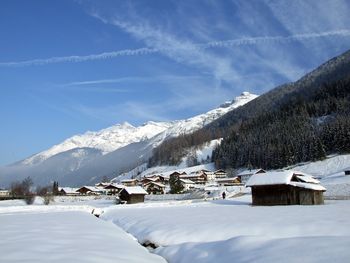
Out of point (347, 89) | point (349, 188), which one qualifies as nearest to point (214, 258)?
point (349, 188)

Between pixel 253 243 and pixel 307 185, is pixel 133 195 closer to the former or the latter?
pixel 307 185

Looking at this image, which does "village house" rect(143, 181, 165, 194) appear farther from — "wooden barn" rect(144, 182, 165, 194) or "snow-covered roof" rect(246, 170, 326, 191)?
"snow-covered roof" rect(246, 170, 326, 191)

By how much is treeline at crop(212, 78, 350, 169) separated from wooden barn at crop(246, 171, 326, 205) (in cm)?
7867

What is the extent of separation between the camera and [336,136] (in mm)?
129125

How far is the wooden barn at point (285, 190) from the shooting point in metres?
49.2

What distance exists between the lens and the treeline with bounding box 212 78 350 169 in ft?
429

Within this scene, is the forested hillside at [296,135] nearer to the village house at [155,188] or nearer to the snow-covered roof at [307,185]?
the village house at [155,188]

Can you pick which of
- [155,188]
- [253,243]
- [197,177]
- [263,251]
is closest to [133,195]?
[155,188]

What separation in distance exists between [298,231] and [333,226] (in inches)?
98.6

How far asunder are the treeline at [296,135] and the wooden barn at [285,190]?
78.7 metres

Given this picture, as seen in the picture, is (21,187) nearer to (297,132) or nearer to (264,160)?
(264,160)

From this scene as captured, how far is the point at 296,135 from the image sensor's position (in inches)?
Result: 5773

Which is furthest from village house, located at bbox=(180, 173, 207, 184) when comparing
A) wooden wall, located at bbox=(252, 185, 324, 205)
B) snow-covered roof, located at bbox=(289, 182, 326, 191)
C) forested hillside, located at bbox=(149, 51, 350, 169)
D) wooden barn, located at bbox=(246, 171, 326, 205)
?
snow-covered roof, located at bbox=(289, 182, 326, 191)

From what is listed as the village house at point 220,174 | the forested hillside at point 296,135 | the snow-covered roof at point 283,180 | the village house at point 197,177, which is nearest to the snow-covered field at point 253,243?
the snow-covered roof at point 283,180
